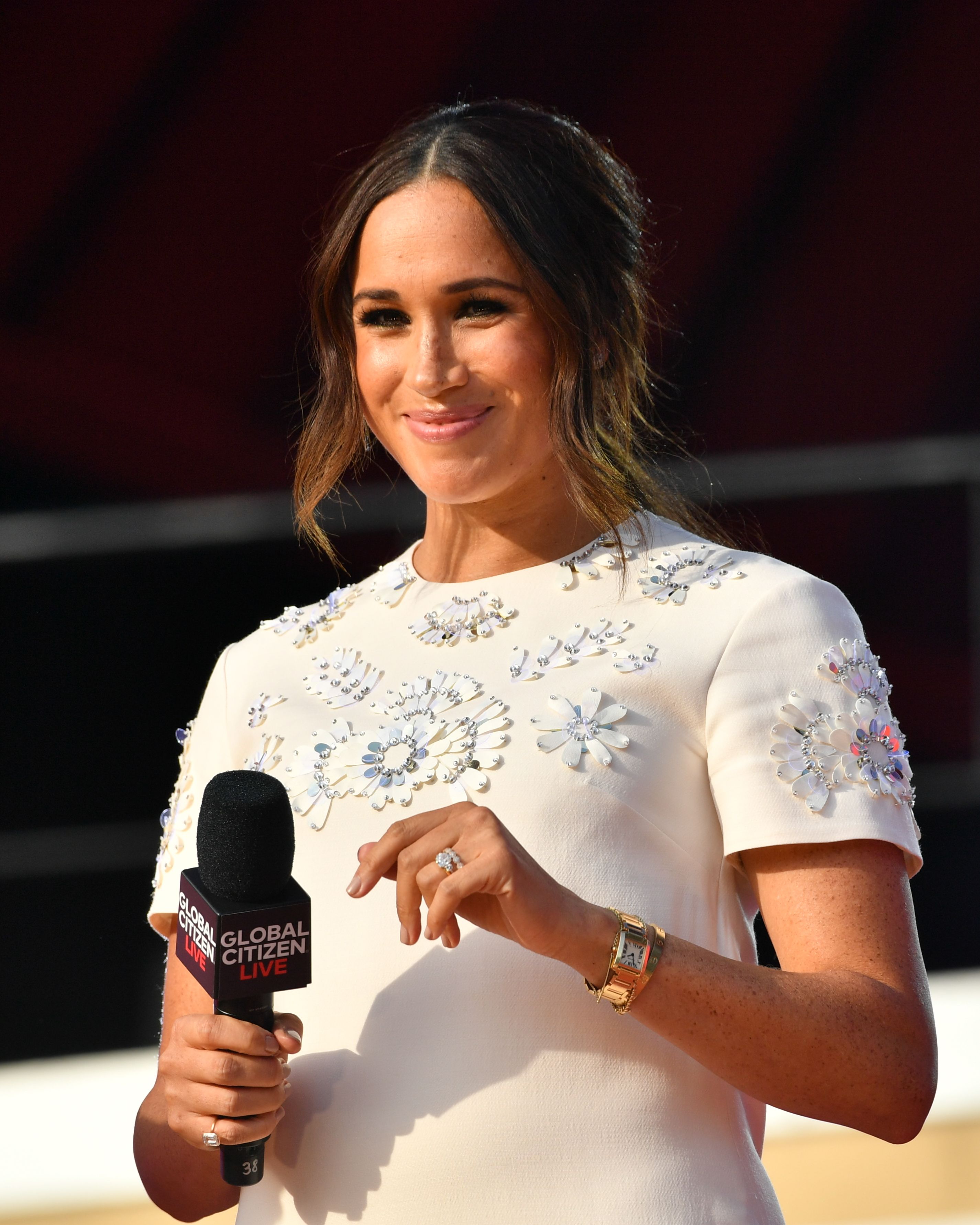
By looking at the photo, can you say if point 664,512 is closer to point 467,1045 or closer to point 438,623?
point 438,623

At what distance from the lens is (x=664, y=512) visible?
5.41ft

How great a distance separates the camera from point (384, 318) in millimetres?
1586

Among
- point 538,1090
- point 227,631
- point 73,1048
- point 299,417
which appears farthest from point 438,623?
point 299,417

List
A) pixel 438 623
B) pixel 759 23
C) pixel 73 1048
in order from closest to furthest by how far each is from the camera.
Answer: pixel 438 623 < pixel 73 1048 < pixel 759 23

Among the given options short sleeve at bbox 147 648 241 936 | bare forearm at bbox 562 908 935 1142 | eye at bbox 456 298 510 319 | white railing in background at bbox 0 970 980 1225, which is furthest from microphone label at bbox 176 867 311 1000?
white railing in background at bbox 0 970 980 1225

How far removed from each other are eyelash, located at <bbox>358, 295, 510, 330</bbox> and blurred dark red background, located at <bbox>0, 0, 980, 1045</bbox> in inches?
92.0

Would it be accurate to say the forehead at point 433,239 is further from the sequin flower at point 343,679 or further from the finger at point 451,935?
the finger at point 451,935

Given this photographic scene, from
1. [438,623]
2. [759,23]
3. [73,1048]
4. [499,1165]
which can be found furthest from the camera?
[759,23]

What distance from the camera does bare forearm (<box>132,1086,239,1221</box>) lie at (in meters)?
1.47

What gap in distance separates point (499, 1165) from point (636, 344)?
0.85 metres

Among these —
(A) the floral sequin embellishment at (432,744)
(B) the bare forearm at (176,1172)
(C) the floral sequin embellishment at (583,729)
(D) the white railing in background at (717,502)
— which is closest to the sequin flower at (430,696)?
(A) the floral sequin embellishment at (432,744)

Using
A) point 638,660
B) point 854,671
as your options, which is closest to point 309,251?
point 638,660

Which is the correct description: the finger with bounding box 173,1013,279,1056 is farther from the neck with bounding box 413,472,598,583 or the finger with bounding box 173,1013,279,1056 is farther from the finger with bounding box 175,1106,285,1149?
the neck with bounding box 413,472,598,583

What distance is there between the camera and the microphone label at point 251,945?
3.61ft
